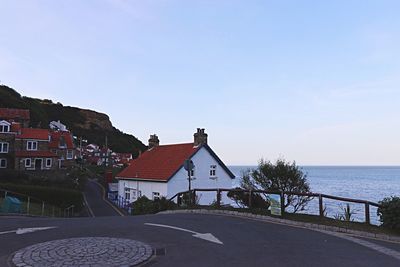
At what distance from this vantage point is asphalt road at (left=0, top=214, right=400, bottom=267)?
7.35 meters

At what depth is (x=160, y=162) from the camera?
39625 mm

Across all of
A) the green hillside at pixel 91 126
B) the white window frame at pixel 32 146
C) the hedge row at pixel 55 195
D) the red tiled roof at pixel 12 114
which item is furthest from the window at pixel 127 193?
the green hillside at pixel 91 126

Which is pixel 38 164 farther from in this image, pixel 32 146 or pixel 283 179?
pixel 283 179

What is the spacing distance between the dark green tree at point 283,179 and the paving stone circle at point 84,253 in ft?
83.3

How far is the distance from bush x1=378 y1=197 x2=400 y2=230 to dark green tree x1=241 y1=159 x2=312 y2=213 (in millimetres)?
20990

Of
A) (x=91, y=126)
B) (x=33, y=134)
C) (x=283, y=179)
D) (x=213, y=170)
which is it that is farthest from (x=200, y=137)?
(x=91, y=126)

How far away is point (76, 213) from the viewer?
3744 centimetres

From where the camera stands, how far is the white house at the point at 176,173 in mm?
35969

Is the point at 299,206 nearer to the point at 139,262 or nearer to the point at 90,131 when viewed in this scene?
the point at 139,262

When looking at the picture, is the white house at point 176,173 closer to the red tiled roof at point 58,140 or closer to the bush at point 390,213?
the bush at point 390,213

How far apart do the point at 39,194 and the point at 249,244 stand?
3460 cm

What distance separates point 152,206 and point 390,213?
48.4 feet

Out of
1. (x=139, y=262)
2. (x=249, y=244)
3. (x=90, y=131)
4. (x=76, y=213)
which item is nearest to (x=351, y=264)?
(x=249, y=244)

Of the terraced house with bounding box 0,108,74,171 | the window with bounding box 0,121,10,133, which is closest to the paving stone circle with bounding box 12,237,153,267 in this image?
the terraced house with bounding box 0,108,74,171
